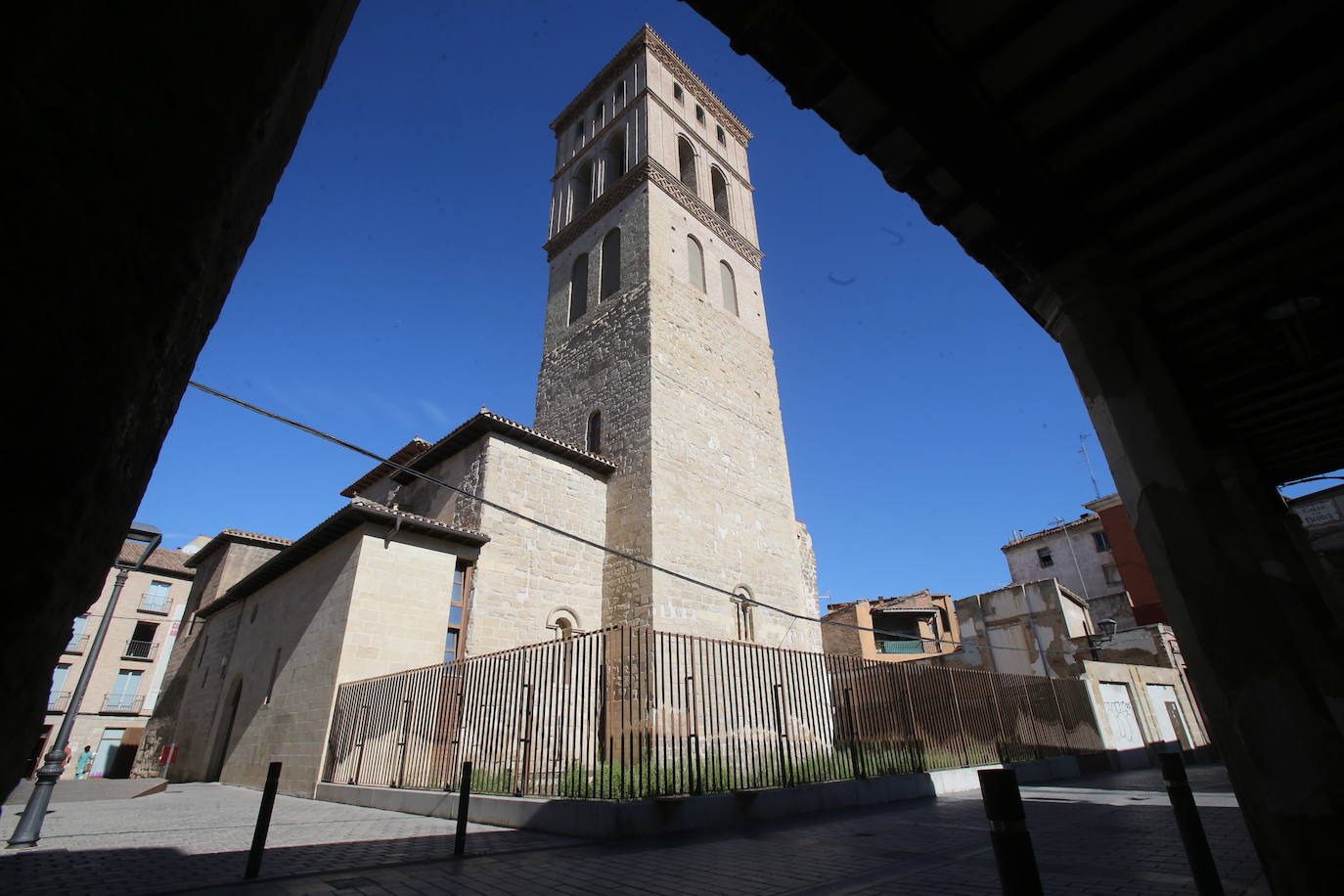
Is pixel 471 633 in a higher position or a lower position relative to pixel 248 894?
higher

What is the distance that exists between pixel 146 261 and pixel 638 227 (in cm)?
1864

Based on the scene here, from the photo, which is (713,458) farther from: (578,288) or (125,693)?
(125,693)

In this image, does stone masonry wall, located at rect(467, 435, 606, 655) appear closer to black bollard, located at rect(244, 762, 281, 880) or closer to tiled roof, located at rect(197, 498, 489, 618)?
tiled roof, located at rect(197, 498, 489, 618)

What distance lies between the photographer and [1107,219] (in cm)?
368

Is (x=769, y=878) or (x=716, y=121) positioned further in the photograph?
(x=716, y=121)

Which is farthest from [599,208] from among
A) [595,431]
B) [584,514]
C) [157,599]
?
[157,599]

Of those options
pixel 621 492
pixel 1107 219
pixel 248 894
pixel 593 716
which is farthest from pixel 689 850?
pixel 621 492

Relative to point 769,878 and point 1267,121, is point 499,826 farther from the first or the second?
point 1267,121

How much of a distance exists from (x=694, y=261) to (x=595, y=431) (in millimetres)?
6618

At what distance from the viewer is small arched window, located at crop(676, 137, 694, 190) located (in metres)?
22.2

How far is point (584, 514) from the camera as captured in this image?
14.6 m

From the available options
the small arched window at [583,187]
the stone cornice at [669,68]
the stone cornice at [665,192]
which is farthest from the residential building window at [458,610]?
the stone cornice at [669,68]

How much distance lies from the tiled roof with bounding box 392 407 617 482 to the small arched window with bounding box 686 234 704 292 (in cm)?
658

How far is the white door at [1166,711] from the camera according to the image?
16.8 meters
